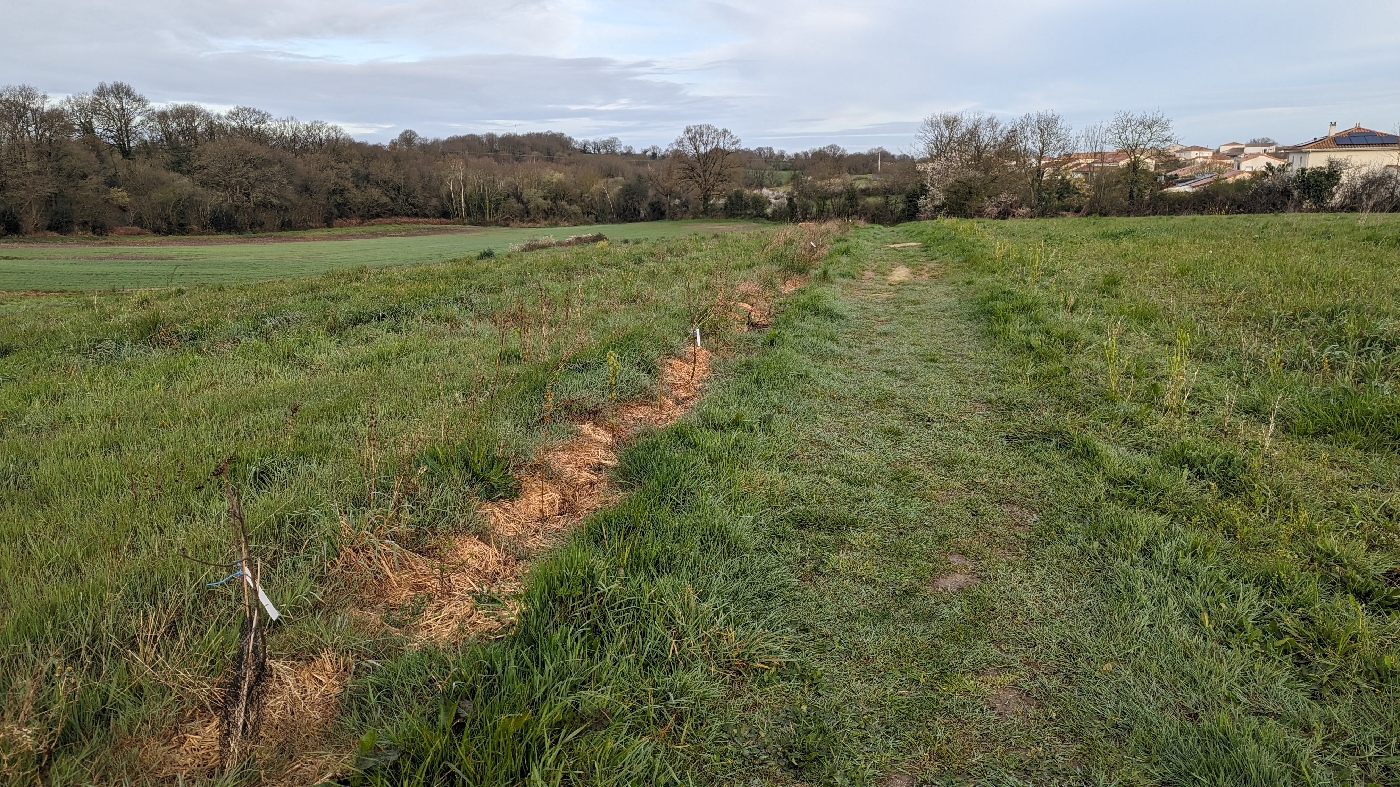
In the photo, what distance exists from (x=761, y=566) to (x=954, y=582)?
3.39 ft

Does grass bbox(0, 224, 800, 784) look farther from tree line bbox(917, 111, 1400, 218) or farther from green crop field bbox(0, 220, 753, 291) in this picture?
tree line bbox(917, 111, 1400, 218)

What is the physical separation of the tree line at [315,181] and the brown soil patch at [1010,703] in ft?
164

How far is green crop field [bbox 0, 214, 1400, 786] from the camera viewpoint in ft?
7.40

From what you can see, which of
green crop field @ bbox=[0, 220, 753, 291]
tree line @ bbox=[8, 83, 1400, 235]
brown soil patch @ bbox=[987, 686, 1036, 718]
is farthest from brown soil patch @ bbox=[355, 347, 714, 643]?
tree line @ bbox=[8, 83, 1400, 235]

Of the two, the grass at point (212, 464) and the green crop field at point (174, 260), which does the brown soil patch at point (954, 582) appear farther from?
the green crop field at point (174, 260)

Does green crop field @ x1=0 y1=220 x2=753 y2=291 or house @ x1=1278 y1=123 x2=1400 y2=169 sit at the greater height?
house @ x1=1278 y1=123 x2=1400 y2=169

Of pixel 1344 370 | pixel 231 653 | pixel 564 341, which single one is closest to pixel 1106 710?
pixel 231 653

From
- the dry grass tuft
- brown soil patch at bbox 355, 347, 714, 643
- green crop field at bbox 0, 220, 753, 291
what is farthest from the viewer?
green crop field at bbox 0, 220, 753, 291

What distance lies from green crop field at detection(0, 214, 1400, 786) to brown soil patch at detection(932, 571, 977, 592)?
0.02 m

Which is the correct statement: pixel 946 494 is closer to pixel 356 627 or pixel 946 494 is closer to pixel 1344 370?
pixel 356 627

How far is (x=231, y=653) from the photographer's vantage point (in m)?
2.43

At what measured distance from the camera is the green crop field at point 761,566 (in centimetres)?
226

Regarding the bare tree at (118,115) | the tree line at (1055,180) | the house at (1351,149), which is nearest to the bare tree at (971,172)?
the tree line at (1055,180)

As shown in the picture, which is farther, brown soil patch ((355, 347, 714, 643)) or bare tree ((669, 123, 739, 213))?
bare tree ((669, 123, 739, 213))
